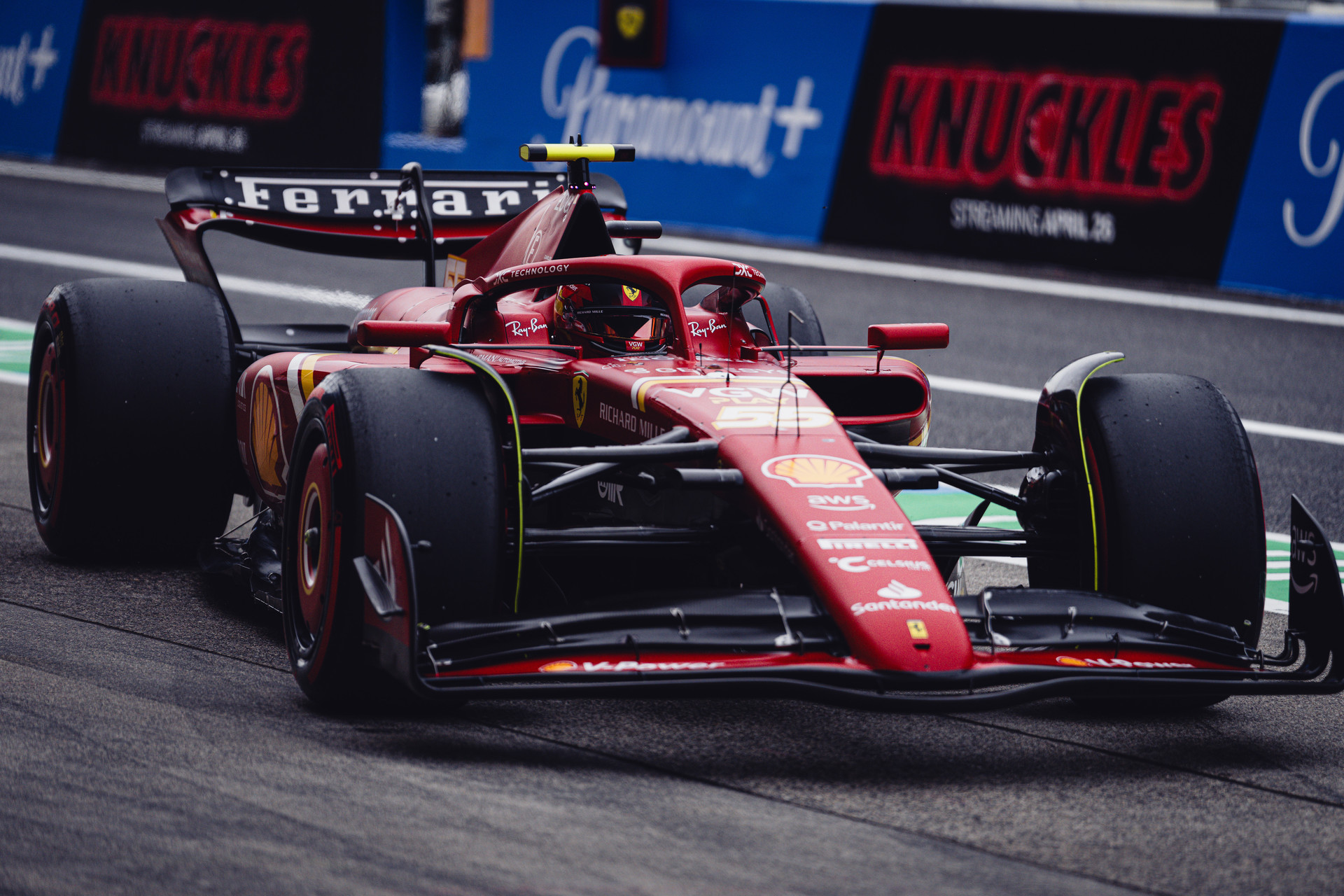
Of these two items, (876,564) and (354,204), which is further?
(354,204)

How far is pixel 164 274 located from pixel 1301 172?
885 cm

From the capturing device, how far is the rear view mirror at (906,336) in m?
5.75

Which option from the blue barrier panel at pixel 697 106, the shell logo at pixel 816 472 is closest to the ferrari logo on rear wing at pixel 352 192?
the shell logo at pixel 816 472

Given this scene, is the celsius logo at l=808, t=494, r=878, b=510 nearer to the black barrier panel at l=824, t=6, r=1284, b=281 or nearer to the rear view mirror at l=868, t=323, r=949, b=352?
the rear view mirror at l=868, t=323, r=949, b=352

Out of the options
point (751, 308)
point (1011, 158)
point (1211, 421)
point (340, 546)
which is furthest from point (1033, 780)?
point (1011, 158)

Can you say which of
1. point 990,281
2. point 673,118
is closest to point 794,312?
point 990,281

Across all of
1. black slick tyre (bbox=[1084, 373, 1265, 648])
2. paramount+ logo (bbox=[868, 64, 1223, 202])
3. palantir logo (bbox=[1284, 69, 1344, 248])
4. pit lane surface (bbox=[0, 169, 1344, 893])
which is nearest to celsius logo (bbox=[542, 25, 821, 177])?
paramount+ logo (bbox=[868, 64, 1223, 202])

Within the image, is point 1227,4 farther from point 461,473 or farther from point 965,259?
point 461,473

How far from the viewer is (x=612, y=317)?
6070mm

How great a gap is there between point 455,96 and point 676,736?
56.8ft

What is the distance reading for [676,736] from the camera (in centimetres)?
493

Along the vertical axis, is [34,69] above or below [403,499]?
above

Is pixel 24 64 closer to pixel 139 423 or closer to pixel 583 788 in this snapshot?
pixel 139 423

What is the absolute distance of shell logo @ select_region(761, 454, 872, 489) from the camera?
489 cm
